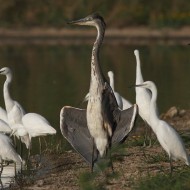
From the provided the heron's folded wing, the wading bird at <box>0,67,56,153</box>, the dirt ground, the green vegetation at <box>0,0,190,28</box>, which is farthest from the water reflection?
the heron's folded wing

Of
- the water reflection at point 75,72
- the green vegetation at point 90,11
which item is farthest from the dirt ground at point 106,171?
the green vegetation at point 90,11

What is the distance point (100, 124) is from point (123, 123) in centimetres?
26

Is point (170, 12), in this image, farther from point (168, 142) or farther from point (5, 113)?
point (168, 142)

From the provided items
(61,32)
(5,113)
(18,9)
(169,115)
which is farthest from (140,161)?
(18,9)

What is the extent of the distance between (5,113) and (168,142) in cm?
432

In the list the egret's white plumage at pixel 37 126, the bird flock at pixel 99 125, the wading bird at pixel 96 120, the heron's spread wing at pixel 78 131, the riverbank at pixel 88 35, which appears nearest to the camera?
the bird flock at pixel 99 125

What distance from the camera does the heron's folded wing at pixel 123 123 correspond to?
9.13 meters

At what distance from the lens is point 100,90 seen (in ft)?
30.7

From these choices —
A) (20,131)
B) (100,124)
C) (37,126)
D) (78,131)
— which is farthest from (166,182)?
(20,131)

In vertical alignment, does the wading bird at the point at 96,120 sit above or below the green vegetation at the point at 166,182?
above

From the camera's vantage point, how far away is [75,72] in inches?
1048

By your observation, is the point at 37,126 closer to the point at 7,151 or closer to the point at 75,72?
the point at 7,151

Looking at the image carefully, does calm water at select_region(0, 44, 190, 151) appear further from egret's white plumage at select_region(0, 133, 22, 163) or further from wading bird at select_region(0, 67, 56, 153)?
egret's white plumage at select_region(0, 133, 22, 163)

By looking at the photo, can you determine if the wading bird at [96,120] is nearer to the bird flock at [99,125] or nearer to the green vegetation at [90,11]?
the bird flock at [99,125]
